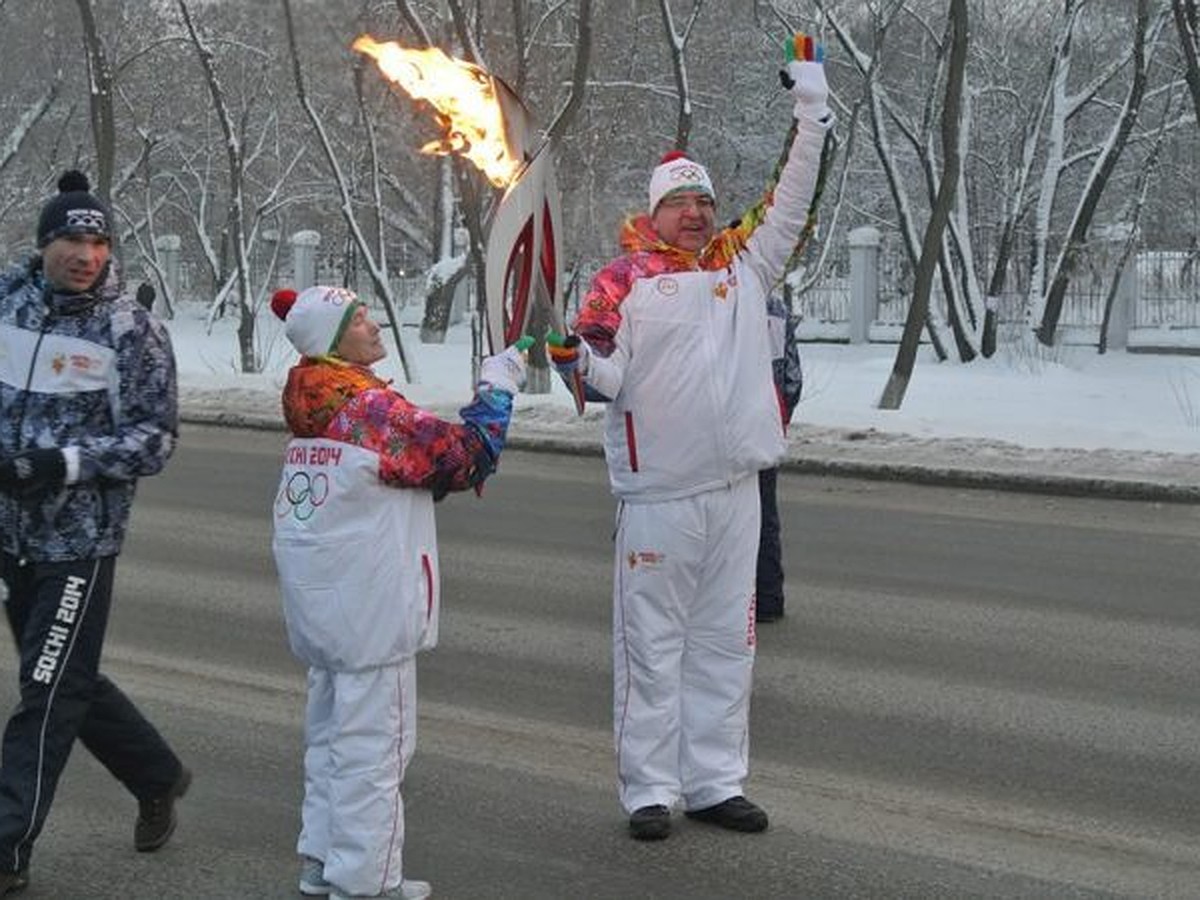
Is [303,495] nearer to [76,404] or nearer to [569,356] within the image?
[76,404]

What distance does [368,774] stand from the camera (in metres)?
4.47

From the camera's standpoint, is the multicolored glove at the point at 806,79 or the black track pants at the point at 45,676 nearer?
the black track pants at the point at 45,676

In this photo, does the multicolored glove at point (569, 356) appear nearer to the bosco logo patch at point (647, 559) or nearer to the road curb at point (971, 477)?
the bosco logo patch at point (647, 559)

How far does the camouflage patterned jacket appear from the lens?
473cm

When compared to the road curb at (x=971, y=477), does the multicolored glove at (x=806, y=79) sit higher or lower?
higher

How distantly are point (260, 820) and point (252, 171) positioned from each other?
3415 cm

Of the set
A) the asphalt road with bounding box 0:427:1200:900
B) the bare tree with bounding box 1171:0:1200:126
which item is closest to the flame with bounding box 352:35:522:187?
the asphalt road with bounding box 0:427:1200:900

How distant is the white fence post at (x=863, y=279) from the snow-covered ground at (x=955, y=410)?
565 mm

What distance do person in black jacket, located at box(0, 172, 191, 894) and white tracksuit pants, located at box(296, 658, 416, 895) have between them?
76 cm

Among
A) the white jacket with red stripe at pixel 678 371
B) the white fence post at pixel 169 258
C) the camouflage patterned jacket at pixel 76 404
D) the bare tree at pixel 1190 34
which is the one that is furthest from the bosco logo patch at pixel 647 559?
the white fence post at pixel 169 258

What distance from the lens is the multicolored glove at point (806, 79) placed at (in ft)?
18.3

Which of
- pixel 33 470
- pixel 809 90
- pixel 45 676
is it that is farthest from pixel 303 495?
pixel 809 90

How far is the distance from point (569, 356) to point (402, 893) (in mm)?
1536

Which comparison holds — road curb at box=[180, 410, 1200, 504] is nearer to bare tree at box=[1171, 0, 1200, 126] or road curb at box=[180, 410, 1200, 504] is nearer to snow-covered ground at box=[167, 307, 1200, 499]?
snow-covered ground at box=[167, 307, 1200, 499]
